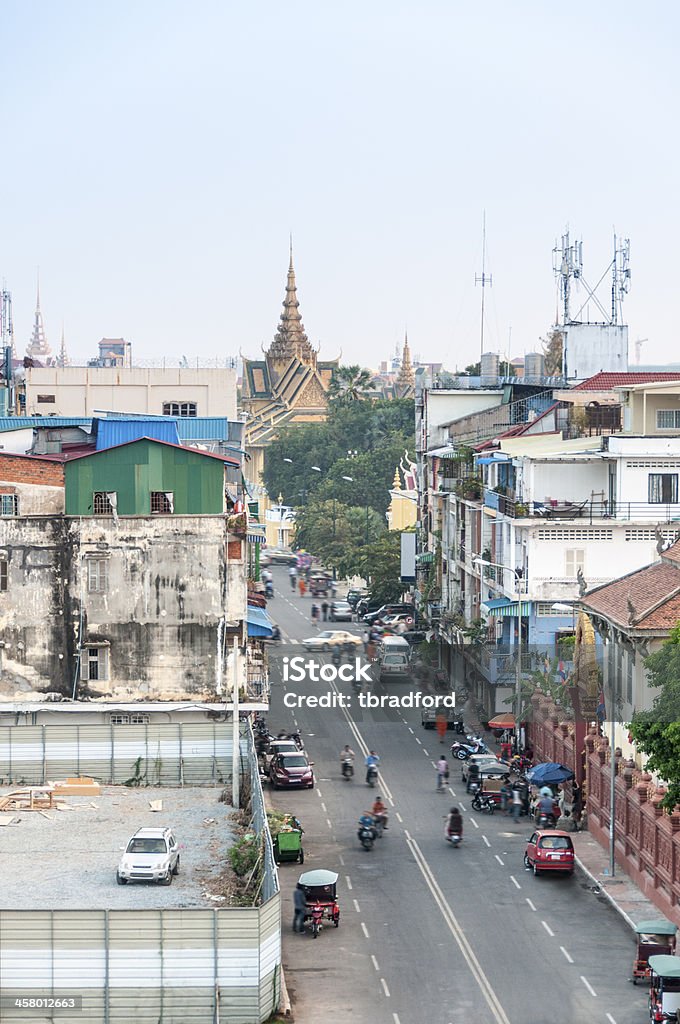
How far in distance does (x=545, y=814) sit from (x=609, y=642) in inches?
262

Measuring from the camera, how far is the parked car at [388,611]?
111812 mm

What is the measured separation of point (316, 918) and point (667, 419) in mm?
39479

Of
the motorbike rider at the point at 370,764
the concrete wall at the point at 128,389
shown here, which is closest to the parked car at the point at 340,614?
the concrete wall at the point at 128,389

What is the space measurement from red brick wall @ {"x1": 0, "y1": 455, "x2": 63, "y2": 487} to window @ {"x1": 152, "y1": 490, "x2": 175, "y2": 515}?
10.9ft

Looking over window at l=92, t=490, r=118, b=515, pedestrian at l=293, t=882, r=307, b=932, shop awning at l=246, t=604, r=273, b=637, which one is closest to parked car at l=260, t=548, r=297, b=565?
shop awning at l=246, t=604, r=273, b=637

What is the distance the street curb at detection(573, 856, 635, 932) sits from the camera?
46.0 meters

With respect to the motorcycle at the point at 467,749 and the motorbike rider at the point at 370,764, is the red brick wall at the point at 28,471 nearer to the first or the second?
the motorbike rider at the point at 370,764

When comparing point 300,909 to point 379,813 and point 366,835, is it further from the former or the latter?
point 379,813

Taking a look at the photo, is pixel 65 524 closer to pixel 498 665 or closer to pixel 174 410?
pixel 498 665

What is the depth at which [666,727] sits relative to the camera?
143 feet

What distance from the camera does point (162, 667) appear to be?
6406 cm

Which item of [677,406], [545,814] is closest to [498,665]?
[677,406]

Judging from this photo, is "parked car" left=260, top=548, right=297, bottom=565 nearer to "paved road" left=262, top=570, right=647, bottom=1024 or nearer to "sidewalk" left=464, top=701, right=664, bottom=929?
"paved road" left=262, top=570, right=647, bottom=1024

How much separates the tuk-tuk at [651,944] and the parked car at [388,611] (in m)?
70.5
